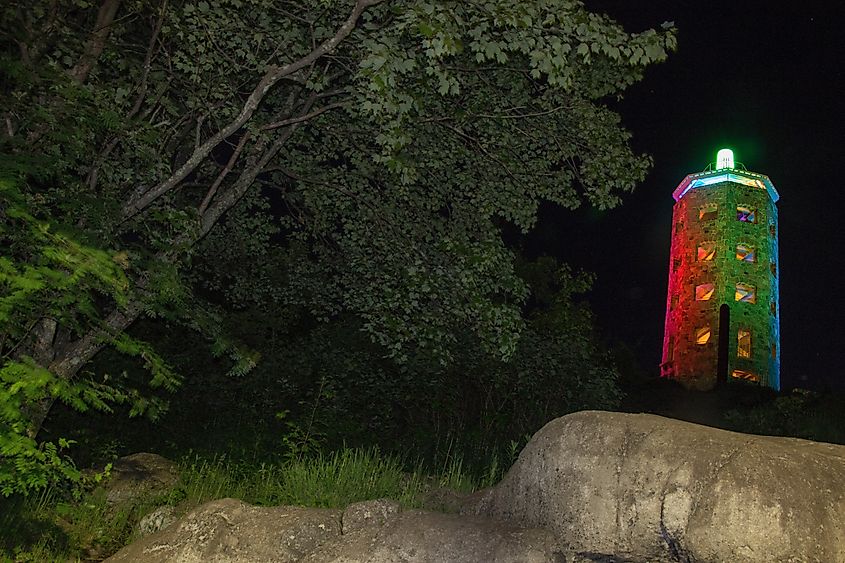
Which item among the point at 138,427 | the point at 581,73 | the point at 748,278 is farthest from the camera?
the point at 748,278

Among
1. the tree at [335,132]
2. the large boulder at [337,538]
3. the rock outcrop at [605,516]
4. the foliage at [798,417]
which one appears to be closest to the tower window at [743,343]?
the foliage at [798,417]

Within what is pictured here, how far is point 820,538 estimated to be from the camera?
17.6ft

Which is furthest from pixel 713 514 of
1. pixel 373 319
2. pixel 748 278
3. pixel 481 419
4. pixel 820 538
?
pixel 748 278

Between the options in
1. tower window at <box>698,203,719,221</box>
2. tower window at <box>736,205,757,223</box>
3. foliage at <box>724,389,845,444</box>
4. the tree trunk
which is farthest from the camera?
tower window at <box>698,203,719,221</box>

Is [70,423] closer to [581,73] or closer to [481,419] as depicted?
[481,419]

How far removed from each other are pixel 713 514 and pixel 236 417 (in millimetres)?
11328

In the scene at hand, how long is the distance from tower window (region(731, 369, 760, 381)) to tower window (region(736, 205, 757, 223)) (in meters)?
9.57

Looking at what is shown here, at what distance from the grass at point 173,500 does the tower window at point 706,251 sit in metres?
37.4

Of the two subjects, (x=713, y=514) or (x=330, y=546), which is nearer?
(x=713, y=514)

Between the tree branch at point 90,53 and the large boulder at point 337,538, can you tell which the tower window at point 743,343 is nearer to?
the large boulder at point 337,538

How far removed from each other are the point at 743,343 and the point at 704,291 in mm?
3766

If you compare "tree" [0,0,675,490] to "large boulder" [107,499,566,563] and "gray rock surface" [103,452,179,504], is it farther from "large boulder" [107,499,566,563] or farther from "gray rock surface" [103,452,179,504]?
"large boulder" [107,499,566,563]

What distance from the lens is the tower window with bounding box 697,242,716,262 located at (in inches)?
1660

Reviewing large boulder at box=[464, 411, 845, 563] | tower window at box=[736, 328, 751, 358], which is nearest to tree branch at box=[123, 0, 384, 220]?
large boulder at box=[464, 411, 845, 563]
